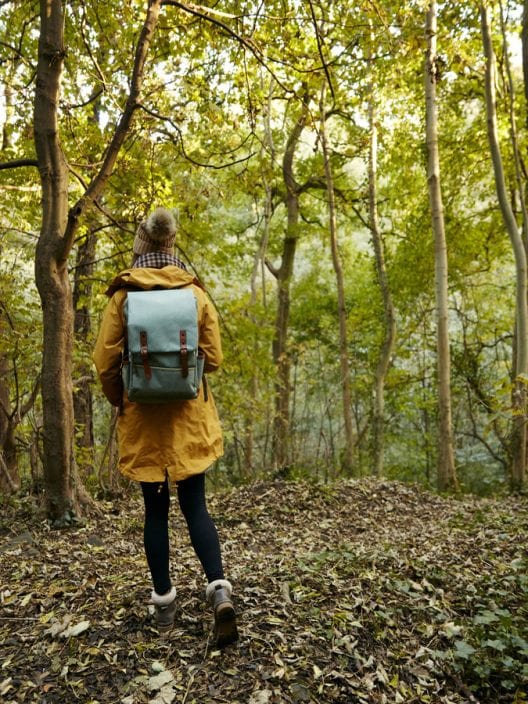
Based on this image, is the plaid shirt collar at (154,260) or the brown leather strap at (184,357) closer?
the brown leather strap at (184,357)

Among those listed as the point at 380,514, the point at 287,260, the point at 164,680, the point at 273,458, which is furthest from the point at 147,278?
the point at 287,260

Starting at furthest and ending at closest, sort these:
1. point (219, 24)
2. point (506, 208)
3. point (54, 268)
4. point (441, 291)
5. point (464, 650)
A: point (441, 291) < point (506, 208) < point (54, 268) < point (219, 24) < point (464, 650)

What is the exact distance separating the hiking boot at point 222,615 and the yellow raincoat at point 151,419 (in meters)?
0.57

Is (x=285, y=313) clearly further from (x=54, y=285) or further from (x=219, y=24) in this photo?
(x=219, y=24)

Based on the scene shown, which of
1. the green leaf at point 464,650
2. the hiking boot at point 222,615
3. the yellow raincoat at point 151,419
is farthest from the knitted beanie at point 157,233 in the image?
the green leaf at point 464,650

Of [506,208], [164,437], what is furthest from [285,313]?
[164,437]

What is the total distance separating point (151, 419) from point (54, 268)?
109 inches

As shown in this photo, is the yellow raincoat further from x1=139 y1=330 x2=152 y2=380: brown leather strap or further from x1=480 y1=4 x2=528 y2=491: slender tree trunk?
x1=480 y1=4 x2=528 y2=491: slender tree trunk

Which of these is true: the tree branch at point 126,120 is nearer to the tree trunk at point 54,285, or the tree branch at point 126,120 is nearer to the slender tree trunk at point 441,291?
the tree trunk at point 54,285

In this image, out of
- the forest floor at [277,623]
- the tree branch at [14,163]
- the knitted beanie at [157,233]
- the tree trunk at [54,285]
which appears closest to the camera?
the forest floor at [277,623]

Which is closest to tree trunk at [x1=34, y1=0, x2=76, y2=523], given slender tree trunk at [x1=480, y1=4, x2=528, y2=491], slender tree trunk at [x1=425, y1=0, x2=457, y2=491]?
slender tree trunk at [x1=425, y1=0, x2=457, y2=491]

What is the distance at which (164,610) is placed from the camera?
111 inches

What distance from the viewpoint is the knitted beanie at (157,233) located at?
2791mm

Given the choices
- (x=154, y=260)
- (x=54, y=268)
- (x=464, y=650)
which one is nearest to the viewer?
(x=464, y=650)
